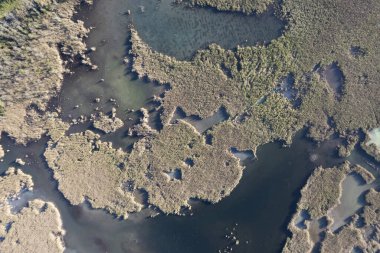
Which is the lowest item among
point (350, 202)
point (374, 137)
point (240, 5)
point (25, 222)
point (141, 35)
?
point (25, 222)

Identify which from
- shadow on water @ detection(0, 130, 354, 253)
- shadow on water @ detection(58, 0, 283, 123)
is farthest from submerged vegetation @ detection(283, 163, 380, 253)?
shadow on water @ detection(58, 0, 283, 123)

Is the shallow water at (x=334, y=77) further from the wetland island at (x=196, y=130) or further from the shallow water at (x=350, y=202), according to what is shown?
the shallow water at (x=350, y=202)

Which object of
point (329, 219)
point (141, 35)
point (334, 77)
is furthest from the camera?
point (141, 35)

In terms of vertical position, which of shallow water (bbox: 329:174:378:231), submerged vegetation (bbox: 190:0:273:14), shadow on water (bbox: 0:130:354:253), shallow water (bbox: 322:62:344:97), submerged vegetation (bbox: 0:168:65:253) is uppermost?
submerged vegetation (bbox: 190:0:273:14)

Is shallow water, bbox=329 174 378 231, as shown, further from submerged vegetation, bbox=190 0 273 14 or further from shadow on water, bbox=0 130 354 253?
submerged vegetation, bbox=190 0 273 14

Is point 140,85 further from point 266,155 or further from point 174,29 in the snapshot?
point 266,155

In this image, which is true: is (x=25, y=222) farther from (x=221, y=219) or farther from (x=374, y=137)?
(x=374, y=137)

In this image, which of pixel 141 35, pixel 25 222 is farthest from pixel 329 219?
Answer: pixel 25 222

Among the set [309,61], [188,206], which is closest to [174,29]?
[309,61]

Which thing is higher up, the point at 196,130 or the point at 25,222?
the point at 196,130
